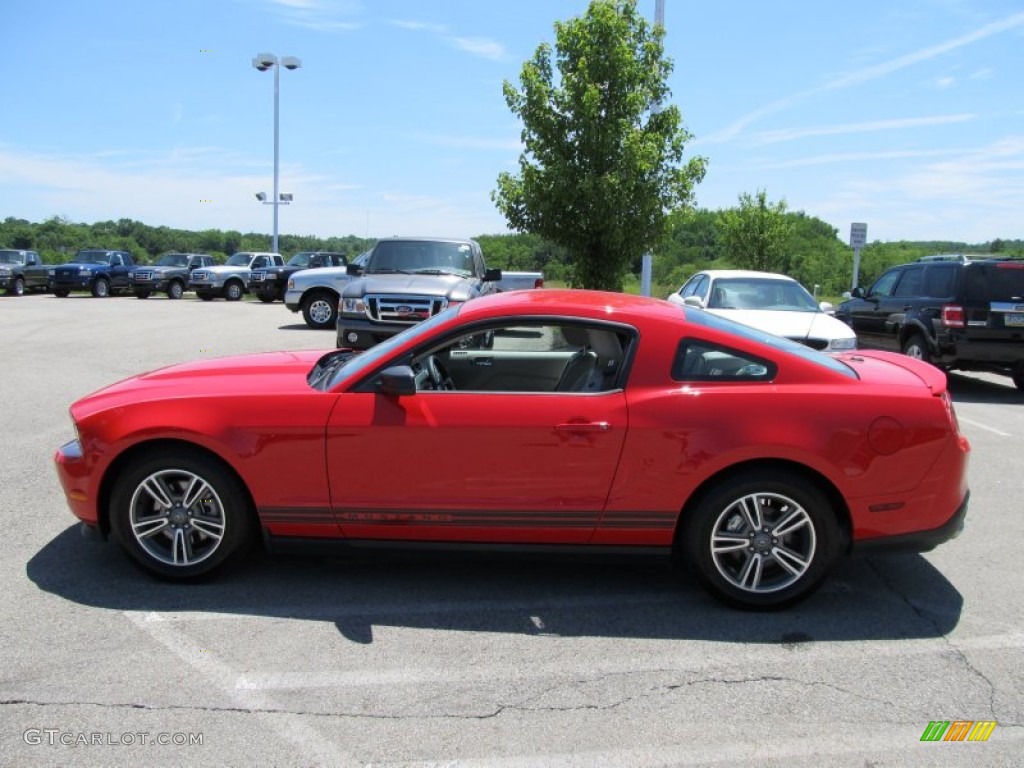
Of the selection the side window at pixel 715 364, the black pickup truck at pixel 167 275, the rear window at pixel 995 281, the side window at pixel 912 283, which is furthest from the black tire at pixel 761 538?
the black pickup truck at pixel 167 275

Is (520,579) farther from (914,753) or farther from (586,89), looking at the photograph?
(586,89)

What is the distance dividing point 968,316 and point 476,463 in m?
9.05

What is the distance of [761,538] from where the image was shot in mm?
3986

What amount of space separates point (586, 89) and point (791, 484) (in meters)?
11.5

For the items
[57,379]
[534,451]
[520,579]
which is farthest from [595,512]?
[57,379]

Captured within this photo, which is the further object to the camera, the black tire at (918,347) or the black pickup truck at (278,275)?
the black pickup truck at (278,275)

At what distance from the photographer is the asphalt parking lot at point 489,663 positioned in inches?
115

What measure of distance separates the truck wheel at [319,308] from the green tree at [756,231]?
22.6 meters

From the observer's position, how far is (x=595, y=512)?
3980 millimetres

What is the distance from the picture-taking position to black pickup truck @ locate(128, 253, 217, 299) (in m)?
31.3

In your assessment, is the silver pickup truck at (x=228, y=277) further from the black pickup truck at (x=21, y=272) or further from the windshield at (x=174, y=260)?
the black pickup truck at (x=21, y=272)

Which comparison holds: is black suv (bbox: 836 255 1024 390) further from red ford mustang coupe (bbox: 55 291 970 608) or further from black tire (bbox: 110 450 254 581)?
black tire (bbox: 110 450 254 581)

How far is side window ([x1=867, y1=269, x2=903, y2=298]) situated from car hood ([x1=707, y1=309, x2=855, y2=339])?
2.77 meters

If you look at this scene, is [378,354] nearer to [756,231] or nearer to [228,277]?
[228,277]
